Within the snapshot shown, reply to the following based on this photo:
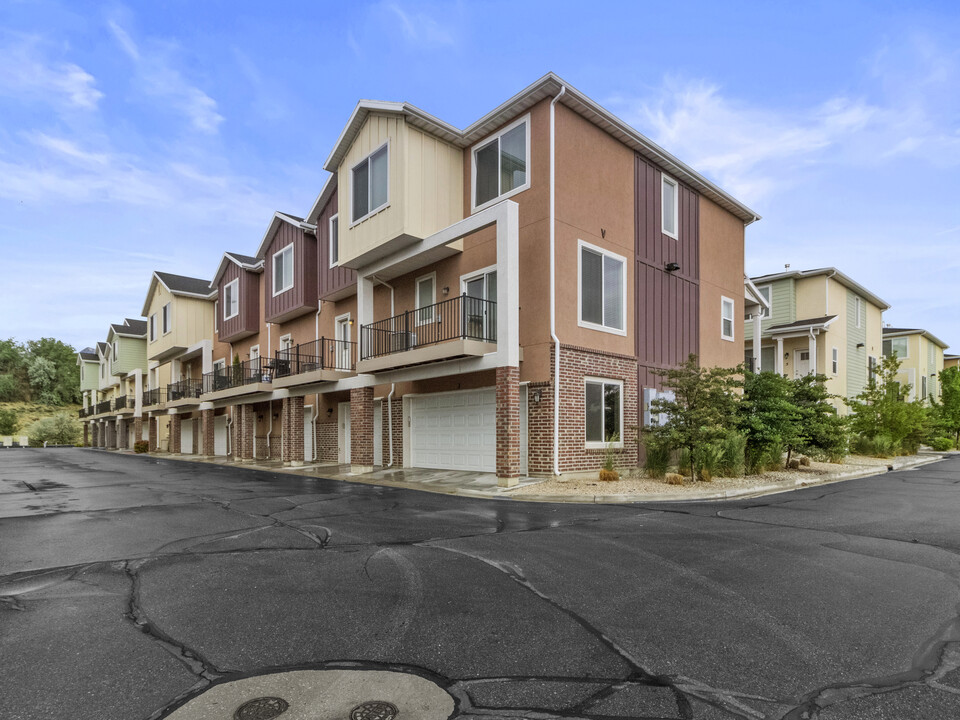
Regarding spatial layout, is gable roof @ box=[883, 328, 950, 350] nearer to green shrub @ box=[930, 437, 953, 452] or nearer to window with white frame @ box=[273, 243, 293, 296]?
green shrub @ box=[930, 437, 953, 452]

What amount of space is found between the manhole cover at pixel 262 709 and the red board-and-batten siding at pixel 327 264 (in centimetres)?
1843

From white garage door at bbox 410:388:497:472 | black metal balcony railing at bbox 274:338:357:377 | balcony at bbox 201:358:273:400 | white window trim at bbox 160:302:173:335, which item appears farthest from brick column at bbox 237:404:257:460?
white garage door at bbox 410:388:497:472

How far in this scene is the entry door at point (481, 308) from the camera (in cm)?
1518

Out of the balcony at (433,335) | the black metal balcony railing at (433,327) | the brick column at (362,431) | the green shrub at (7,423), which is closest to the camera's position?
the balcony at (433,335)

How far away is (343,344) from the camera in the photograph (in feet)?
72.8

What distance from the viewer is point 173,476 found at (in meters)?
18.1

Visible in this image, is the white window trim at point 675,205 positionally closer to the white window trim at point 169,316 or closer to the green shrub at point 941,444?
the green shrub at point 941,444

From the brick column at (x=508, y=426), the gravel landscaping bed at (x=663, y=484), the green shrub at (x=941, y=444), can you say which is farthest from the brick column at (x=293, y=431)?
the green shrub at (x=941, y=444)

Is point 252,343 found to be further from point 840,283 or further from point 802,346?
point 840,283

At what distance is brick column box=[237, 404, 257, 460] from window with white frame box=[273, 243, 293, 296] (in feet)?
19.2

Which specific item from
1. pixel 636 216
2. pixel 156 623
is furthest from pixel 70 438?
pixel 156 623

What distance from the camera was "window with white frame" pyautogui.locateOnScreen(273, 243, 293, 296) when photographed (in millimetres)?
24784

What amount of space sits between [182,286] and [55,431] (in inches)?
1493

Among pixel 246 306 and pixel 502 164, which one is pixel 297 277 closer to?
pixel 246 306
